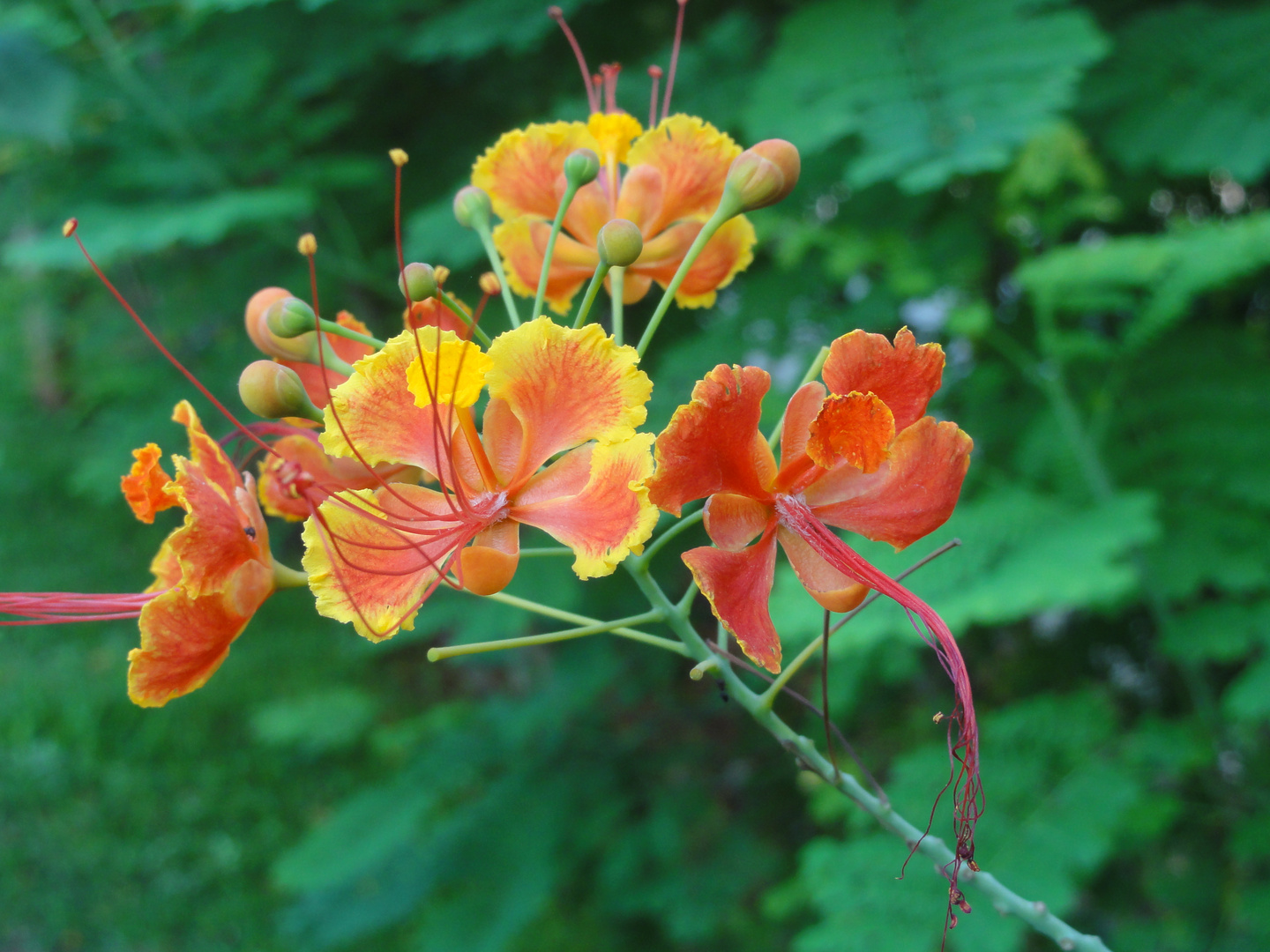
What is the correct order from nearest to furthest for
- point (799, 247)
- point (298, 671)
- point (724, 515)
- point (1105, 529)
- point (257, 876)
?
1. point (724, 515)
2. point (1105, 529)
3. point (799, 247)
4. point (257, 876)
5. point (298, 671)

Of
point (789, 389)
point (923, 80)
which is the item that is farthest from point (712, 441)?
point (923, 80)

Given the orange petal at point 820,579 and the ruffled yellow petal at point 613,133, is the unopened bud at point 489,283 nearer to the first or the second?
the ruffled yellow petal at point 613,133

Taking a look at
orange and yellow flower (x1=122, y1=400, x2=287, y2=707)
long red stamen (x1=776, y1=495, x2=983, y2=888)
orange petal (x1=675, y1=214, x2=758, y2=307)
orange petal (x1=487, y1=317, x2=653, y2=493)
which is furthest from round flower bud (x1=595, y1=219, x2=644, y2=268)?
orange and yellow flower (x1=122, y1=400, x2=287, y2=707)

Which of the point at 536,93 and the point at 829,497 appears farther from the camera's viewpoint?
the point at 536,93

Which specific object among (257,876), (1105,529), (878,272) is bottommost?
(257,876)

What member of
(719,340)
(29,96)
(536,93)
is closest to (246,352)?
(29,96)

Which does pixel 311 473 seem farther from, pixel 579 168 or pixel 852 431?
pixel 852 431

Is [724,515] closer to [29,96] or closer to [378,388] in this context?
[378,388]
